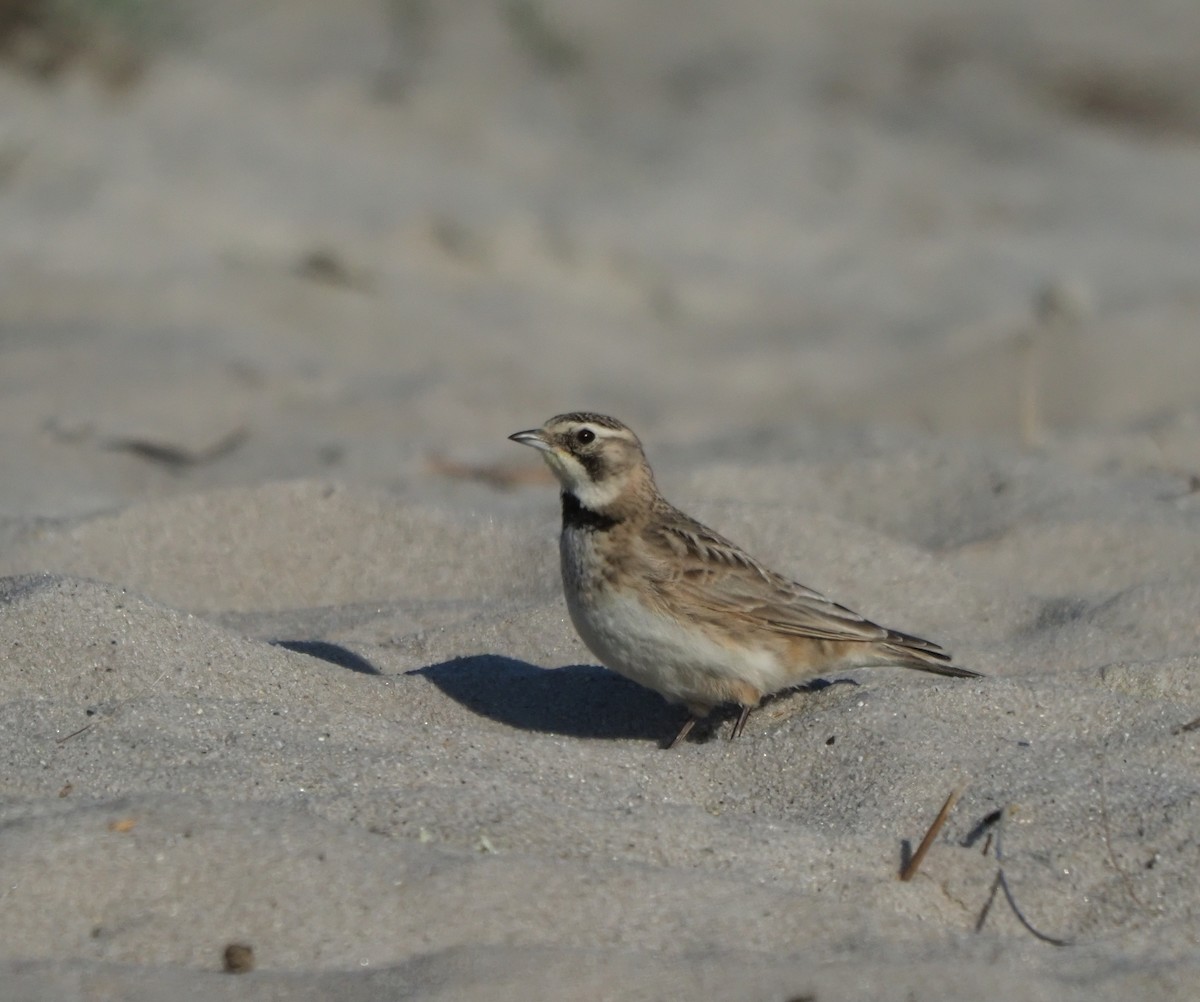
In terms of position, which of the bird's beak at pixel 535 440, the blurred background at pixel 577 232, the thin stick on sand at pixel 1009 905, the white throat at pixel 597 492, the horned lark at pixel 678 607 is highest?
the bird's beak at pixel 535 440

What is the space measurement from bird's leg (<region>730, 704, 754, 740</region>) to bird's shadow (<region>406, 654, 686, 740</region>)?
0.81 feet

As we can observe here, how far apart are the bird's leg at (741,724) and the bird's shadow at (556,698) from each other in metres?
0.25

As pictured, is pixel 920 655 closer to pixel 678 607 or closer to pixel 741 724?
pixel 741 724

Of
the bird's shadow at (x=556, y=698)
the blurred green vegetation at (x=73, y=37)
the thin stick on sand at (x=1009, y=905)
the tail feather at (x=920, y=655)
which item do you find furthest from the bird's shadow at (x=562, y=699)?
the blurred green vegetation at (x=73, y=37)

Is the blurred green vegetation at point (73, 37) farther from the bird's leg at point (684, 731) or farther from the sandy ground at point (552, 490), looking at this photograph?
the bird's leg at point (684, 731)

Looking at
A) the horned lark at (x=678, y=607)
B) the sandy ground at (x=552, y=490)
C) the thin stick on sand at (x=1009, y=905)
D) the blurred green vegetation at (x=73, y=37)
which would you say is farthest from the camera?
the blurred green vegetation at (x=73, y=37)

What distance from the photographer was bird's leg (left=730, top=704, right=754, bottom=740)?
5.29 m

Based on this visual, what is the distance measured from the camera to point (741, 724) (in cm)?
535

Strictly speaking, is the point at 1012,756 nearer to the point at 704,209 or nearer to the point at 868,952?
the point at 868,952

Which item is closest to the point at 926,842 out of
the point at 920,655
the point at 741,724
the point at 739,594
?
the point at 741,724

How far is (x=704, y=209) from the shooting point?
1463cm

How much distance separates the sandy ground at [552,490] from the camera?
12.2 feet

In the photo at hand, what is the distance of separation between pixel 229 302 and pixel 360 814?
775 centimetres

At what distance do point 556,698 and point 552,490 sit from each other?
10.0 ft
